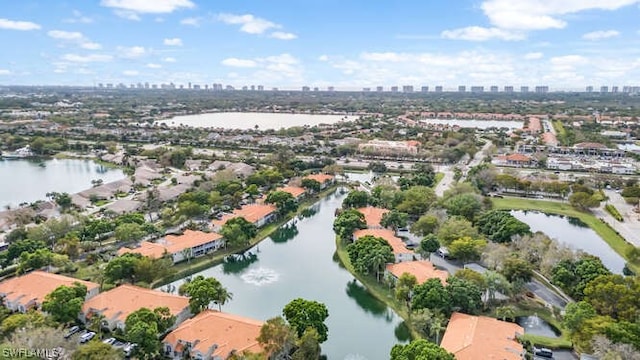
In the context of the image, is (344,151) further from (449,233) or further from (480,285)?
(480,285)

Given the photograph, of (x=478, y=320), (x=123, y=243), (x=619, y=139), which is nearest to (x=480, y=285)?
(x=478, y=320)

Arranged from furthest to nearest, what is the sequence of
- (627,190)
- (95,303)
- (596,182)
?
(596,182), (627,190), (95,303)

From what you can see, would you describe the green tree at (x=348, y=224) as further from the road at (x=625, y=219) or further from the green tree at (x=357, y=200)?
the road at (x=625, y=219)

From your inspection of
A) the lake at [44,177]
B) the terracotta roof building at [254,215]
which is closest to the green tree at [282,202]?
the terracotta roof building at [254,215]

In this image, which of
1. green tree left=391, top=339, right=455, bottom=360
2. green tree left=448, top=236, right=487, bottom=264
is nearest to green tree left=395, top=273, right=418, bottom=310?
green tree left=448, top=236, right=487, bottom=264

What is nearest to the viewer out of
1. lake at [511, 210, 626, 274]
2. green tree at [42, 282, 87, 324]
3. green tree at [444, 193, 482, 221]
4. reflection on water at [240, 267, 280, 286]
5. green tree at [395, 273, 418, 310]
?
green tree at [42, 282, 87, 324]

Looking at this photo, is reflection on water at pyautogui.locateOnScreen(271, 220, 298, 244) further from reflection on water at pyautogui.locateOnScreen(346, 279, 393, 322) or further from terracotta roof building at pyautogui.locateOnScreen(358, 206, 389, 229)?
reflection on water at pyautogui.locateOnScreen(346, 279, 393, 322)
